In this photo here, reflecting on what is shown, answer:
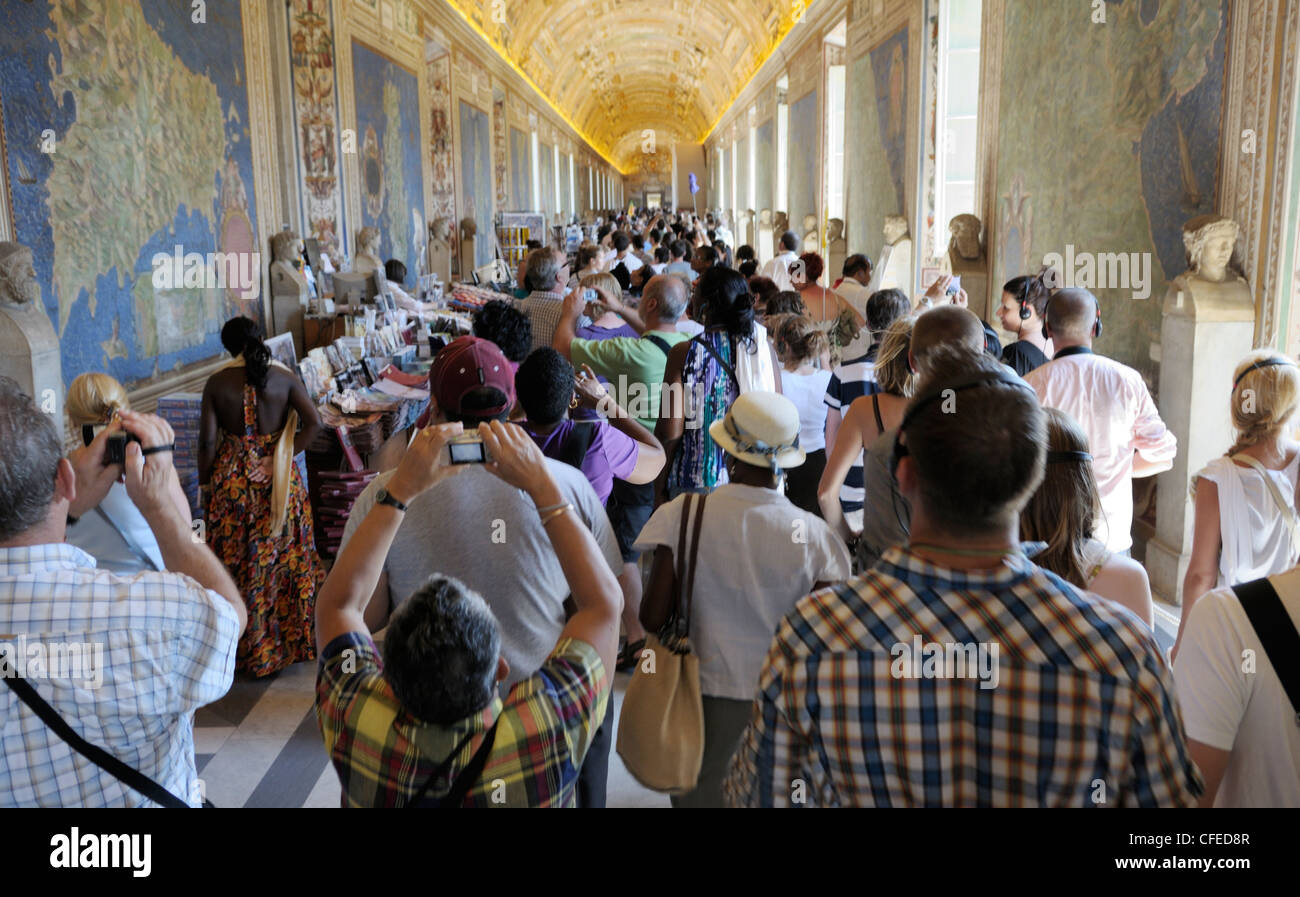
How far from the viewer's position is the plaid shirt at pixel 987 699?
159cm

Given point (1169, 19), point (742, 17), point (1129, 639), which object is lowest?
point (1129, 639)

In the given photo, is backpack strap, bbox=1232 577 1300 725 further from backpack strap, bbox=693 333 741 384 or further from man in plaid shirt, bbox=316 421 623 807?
backpack strap, bbox=693 333 741 384

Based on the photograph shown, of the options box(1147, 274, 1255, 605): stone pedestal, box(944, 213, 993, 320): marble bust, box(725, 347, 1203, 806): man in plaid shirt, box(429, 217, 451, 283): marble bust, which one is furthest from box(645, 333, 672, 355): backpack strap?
box(429, 217, 451, 283): marble bust

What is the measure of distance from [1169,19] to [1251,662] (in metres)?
6.08

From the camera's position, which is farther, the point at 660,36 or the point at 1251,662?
the point at 660,36

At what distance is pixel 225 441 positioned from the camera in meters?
5.12

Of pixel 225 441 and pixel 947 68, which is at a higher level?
pixel 947 68

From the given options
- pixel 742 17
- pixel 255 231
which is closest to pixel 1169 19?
pixel 255 231

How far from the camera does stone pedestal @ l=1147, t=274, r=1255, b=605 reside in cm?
554

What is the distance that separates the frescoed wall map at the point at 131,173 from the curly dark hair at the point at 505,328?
3454 mm

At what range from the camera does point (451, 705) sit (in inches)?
68.1

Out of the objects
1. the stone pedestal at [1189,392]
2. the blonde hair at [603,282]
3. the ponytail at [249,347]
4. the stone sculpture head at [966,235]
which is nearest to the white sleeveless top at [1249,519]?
the stone pedestal at [1189,392]

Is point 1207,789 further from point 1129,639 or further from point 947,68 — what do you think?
point 947,68

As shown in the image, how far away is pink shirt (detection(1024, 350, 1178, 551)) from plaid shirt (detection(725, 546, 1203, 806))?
107 inches
